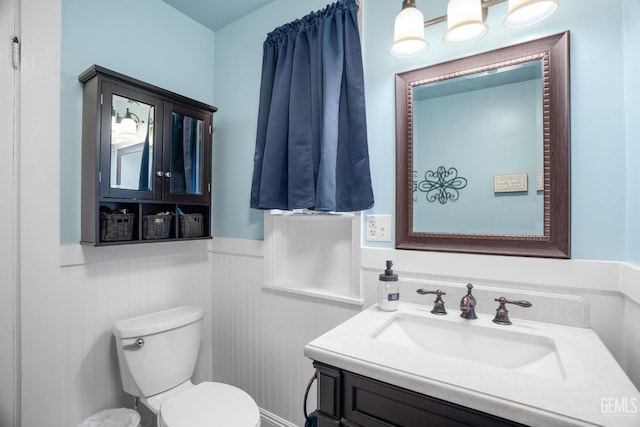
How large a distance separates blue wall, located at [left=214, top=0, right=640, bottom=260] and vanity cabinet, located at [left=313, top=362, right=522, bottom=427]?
0.68 meters

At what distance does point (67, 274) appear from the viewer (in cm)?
141

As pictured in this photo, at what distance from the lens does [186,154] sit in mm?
1744

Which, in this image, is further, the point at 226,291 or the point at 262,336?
the point at 226,291

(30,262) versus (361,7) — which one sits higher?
(361,7)

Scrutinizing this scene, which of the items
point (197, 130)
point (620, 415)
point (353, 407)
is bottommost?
point (353, 407)

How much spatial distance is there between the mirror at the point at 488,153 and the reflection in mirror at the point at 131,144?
1226 millimetres

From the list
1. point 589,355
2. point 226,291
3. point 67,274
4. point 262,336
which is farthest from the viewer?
point 226,291

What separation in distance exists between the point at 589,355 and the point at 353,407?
64 centimetres

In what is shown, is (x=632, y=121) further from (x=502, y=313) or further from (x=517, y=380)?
(x=517, y=380)

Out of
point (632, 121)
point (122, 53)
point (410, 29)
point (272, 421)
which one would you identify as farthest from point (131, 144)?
point (632, 121)

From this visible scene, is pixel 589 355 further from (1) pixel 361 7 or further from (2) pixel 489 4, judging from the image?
(1) pixel 361 7

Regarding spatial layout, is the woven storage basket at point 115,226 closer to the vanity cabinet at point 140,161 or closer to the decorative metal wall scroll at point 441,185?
the vanity cabinet at point 140,161

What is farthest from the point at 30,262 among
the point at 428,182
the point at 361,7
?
the point at 361,7

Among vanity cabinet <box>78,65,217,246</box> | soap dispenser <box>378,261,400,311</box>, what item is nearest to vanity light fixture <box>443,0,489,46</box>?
soap dispenser <box>378,261,400,311</box>
